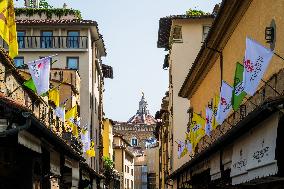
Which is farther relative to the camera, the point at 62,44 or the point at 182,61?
the point at 62,44

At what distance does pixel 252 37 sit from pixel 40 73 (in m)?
5.62

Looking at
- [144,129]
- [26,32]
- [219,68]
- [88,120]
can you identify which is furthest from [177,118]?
[144,129]

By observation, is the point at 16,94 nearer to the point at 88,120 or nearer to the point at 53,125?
the point at 53,125

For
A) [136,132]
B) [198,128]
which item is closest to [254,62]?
[198,128]

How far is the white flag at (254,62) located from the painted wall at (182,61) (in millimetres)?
27484

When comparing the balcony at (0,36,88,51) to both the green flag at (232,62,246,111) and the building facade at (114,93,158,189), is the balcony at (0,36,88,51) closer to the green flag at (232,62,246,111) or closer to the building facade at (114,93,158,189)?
the green flag at (232,62,246,111)

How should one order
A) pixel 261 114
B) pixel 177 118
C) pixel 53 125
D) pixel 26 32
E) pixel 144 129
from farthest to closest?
pixel 144 129
pixel 26 32
pixel 177 118
pixel 53 125
pixel 261 114

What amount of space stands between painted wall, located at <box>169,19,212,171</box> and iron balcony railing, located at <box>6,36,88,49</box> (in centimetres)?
801

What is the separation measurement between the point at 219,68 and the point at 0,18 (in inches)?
471

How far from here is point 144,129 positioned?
11662 centimetres

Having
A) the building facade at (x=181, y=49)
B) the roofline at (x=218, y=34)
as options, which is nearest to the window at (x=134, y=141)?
the building facade at (x=181, y=49)

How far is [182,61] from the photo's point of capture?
38875mm

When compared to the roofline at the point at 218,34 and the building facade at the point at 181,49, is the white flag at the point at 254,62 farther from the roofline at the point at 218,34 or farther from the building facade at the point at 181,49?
the building facade at the point at 181,49

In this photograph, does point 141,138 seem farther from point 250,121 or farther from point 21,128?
point 21,128
